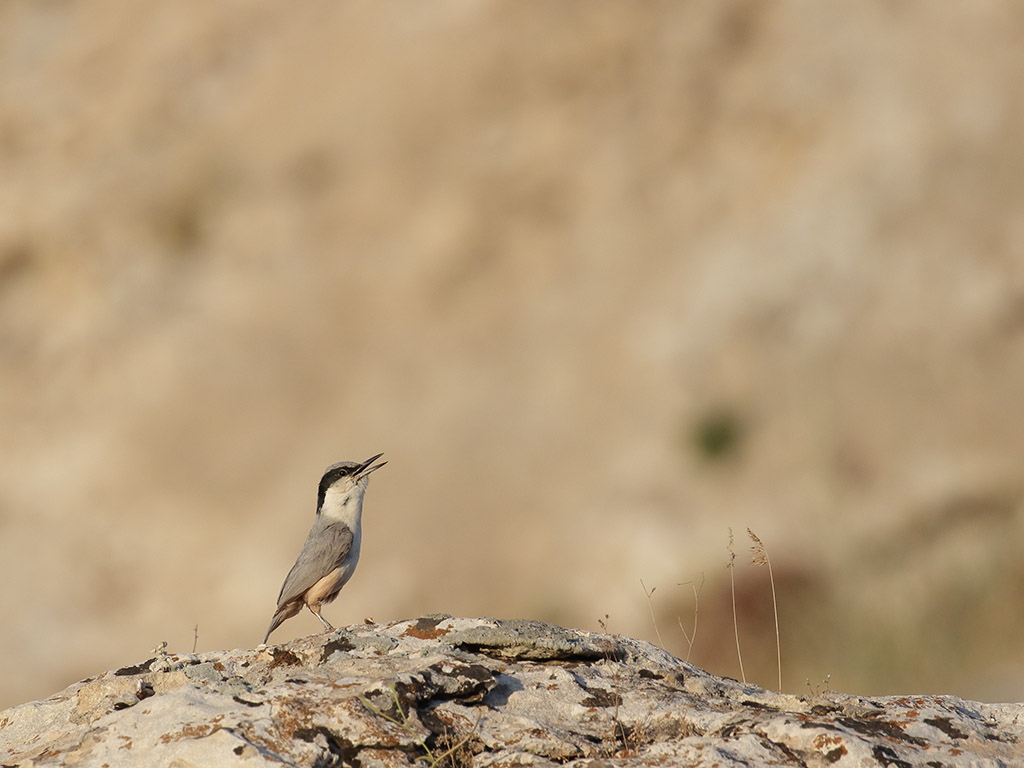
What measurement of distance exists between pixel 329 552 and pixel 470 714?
353 centimetres

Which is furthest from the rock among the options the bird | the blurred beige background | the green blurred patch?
the green blurred patch

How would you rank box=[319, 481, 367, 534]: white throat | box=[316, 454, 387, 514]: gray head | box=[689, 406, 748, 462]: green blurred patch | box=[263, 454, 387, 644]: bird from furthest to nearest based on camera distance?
box=[689, 406, 748, 462]: green blurred patch
box=[316, 454, 387, 514]: gray head
box=[319, 481, 367, 534]: white throat
box=[263, 454, 387, 644]: bird

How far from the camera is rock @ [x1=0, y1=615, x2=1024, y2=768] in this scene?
427 centimetres

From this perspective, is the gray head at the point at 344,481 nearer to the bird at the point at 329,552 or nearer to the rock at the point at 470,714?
the bird at the point at 329,552

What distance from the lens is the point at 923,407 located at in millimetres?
18953

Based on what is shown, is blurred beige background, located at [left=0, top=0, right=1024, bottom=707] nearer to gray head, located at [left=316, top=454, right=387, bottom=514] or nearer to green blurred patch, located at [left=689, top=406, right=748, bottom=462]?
green blurred patch, located at [left=689, top=406, right=748, bottom=462]

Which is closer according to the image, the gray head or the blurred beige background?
the gray head

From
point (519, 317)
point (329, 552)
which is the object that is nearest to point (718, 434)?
point (519, 317)

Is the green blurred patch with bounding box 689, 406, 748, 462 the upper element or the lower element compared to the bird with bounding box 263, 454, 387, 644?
upper

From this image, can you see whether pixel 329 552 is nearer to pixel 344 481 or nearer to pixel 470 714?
pixel 344 481

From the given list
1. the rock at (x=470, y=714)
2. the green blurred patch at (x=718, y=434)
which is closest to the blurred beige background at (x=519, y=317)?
the green blurred patch at (x=718, y=434)

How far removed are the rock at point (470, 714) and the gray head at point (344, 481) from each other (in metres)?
2.94

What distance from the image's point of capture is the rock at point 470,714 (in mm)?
4270

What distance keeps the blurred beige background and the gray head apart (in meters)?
9.12
